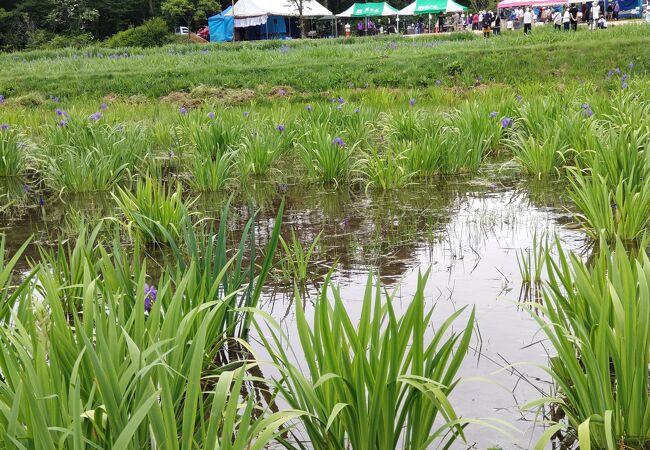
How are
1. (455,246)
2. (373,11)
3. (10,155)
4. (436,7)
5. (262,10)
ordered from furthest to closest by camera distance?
1. (373,11)
2. (436,7)
3. (262,10)
4. (10,155)
5. (455,246)

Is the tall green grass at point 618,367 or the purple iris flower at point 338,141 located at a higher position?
the purple iris flower at point 338,141

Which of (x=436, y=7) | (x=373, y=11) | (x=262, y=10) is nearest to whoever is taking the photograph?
(x=262, y=10)

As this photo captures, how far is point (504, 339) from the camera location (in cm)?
259

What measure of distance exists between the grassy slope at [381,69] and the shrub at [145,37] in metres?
12.9

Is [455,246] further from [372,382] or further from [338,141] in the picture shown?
[372,382]

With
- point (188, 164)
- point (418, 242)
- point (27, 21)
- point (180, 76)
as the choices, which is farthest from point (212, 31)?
point (418, 242)

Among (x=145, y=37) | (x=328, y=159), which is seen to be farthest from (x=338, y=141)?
(x=145, y=37)

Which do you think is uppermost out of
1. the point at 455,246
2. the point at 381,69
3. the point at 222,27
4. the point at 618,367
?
the point at 222,27

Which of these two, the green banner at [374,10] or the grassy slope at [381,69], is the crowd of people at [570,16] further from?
the green banner at [374,10]

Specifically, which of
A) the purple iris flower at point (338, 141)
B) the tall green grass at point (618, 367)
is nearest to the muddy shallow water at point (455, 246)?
the tall green grass at point (618, 367)

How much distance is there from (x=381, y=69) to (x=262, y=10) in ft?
73.1

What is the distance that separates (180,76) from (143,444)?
14588mm

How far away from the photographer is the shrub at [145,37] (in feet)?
98.4

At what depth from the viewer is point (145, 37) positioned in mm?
30625
